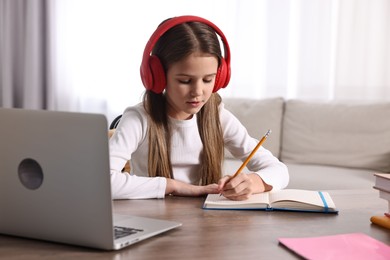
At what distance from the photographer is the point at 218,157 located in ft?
6.08

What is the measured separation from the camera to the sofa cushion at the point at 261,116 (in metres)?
3.49

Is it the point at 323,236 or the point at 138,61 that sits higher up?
the point at 138,61

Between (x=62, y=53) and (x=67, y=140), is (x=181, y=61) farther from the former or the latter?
(x=62, y=53)

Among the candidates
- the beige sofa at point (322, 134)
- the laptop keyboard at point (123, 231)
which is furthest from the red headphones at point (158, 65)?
the beige sofa at point (322, 134)

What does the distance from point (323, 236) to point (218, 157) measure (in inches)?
28.7

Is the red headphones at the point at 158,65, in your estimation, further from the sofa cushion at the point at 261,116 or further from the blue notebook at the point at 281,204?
the sofa cushion at the point at 261,116

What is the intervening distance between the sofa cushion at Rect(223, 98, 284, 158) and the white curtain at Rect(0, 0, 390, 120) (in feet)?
1.30

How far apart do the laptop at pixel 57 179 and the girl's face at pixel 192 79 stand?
23.9 inches

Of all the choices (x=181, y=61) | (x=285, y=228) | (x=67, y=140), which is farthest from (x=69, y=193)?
(x=181, y=61)

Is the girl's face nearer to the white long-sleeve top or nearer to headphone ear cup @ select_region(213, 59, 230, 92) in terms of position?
headphone ear cup @ select_region(213, 59, 230, 92)

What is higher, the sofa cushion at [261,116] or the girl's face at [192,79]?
the girl's face at [192,79]

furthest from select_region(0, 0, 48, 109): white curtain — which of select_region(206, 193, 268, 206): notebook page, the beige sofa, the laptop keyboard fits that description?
the laptop keyboard

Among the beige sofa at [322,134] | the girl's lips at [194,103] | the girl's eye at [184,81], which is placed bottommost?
the beige sofa at [322,134]

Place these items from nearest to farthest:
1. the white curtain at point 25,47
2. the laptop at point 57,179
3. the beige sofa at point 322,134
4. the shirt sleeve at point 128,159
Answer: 1. the laptop at point 57,179
2. the shirt sleeve at point 128,159
3. the beige sofa at point 322,134
4. the white curtain at point 25,47
